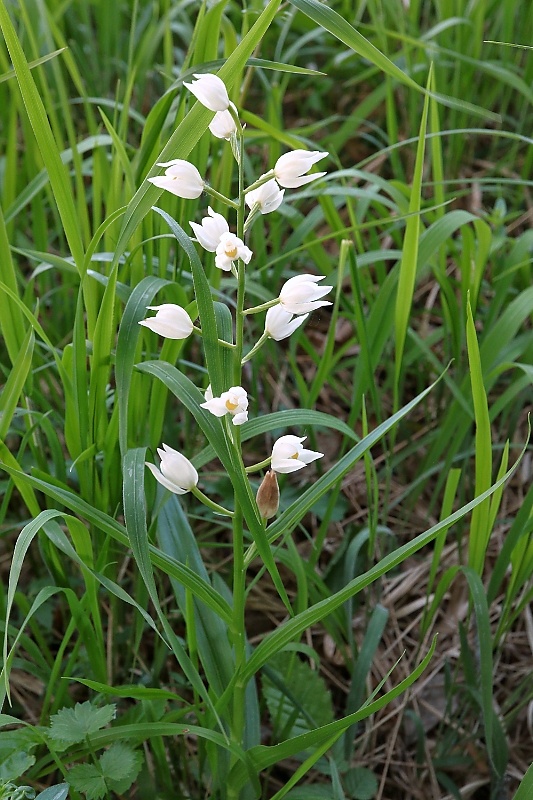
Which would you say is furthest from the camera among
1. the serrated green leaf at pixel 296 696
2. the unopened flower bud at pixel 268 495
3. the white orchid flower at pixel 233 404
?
the serrated green leaf at pixel 296 696

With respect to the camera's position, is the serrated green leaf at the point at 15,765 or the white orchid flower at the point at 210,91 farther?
the serrated green leaf at the point at 15,765

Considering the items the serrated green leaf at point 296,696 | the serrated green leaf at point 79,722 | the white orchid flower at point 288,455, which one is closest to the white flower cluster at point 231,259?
the white orchid flower at point 288,455

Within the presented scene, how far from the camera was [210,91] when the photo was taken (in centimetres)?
77

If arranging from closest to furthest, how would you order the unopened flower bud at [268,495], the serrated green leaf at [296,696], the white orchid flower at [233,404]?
the white orchid flower at [233,404] < the unopened flower bud at [268,495] < the serrated green leaf at [296,696]

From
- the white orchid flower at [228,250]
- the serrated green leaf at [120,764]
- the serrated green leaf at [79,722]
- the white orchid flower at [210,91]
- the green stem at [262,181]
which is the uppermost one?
the white orchid flower at [210,91]

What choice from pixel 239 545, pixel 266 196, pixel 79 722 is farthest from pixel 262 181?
pixel 79 722

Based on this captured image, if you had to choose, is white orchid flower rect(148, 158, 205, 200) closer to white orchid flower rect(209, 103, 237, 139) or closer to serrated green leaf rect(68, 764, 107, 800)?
white orchid flower rect(209, 103, 237, 139)

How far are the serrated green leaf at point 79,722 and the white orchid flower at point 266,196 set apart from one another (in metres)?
0.60

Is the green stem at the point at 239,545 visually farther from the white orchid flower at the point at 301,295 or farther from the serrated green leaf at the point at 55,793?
the serrated green leaf at the point at 55,793

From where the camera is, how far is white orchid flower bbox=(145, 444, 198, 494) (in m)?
0.83

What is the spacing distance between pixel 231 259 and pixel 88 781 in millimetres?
630

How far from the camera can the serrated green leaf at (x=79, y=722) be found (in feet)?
3.01

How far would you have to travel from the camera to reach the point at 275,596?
4.76 ft

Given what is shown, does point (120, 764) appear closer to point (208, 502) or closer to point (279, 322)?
point (208, 502)
